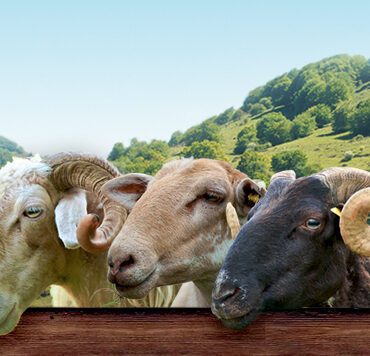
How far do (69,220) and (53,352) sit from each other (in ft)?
4.29

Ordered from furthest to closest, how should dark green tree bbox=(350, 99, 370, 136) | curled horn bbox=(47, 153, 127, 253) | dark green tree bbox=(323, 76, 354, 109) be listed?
dark green tree bbox=(323, 76, 354, 109), dark green tree bbox=(350, 99, 370, 136), curled horn bbox=(47, 153, 127, 253)

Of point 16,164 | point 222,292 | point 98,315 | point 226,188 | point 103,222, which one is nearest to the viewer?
point 222,292

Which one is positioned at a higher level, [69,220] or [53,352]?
[69,220]

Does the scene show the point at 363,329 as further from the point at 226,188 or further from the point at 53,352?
the point at 53,352

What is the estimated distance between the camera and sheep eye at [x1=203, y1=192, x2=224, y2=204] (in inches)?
218

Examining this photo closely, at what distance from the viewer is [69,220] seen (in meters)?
6.02

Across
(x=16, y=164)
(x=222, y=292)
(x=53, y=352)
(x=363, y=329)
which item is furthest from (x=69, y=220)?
(x=363, y=329)

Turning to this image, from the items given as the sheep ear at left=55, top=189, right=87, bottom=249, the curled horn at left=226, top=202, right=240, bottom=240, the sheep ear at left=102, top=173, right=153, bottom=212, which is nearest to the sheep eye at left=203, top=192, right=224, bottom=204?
the curled horn at left=226, top=202, right=240, bottom=240

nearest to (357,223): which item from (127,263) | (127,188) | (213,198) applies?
(213,198)

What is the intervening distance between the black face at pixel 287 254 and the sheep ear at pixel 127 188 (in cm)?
111

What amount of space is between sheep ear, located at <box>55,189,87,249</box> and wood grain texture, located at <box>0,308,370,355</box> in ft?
2.80

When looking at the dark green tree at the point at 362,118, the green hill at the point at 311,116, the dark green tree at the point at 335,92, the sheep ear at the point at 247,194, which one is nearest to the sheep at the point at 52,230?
the sheep ear at the point at 247,194

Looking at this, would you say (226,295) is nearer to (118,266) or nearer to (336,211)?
(118,266)

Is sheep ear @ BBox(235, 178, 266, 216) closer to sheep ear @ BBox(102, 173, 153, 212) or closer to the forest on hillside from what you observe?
sheep ear @ BBox(102, 173, 153, 212)
